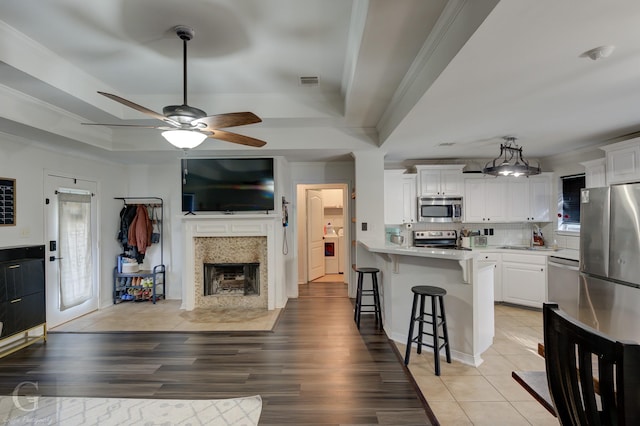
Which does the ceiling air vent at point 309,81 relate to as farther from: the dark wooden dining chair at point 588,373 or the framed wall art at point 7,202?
the framed wall art at point 7,202

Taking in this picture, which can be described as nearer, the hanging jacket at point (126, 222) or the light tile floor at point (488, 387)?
the light tile floor at point (488, 387)

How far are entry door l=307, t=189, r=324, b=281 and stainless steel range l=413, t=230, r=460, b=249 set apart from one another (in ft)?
7.46

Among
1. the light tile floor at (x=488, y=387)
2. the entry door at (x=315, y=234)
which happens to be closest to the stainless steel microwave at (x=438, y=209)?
the light tile floor at (x=488, y=387)

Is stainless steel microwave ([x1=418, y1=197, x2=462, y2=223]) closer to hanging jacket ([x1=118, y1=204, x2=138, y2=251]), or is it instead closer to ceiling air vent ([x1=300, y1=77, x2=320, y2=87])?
ceiling air vent ([x1=300, y1=77, x2=320, y2=87])

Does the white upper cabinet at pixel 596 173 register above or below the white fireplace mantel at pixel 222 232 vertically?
above

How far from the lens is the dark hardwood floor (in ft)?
7.60

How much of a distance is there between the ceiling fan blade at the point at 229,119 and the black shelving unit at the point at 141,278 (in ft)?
11.3

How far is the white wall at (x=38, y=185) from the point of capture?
3.49 m

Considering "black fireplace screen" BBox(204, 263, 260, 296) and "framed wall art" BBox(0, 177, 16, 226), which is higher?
"framed wall art" BBox(0, 177, 16, 226)

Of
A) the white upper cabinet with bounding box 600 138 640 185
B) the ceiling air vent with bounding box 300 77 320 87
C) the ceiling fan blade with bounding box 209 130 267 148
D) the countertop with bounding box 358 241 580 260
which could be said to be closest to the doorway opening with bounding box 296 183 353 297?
the countertop with bounding box 358 241 580 260

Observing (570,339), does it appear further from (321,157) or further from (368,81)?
(321,157)

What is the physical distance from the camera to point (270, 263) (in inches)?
186

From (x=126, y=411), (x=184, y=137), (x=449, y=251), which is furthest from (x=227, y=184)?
(x=449, y=251)

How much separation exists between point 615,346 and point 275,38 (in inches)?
104
